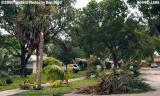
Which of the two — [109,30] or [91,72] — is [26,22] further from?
[109,30]

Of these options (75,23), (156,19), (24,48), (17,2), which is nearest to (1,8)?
(17,2)

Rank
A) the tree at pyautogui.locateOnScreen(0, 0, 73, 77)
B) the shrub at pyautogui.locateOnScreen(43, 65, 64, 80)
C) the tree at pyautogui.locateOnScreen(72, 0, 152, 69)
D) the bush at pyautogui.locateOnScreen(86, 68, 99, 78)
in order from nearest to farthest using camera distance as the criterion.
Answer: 1. the shrub at pyautogui.locateOnScreen(43, 65, 64, 80)
2. the bush at pyautogui.locateOnScreen(86, 68, 99, 78)
3. the tree at pyautogui.locateOnScreen(0, 0, 73, 77)
4. the tree at pyautogui.locateOnScreen(72, 0, 152, 69)

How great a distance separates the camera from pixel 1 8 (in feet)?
173

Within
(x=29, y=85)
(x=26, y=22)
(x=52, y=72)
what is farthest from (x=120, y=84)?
(x=26, y=22)

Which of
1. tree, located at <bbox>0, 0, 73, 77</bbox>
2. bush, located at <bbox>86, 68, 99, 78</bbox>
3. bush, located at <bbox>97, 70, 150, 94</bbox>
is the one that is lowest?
bush, located at <bbox>97, 70, 150, 94</bbox>

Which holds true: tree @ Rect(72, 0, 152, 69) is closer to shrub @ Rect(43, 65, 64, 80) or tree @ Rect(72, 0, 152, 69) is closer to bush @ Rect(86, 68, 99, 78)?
bush @ Rect(86, 68, 99, 78)

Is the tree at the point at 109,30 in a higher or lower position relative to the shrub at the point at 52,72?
higher

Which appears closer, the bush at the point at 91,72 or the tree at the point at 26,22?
the bush at the point at 91,72

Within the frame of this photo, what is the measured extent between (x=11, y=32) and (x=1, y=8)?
4158 mm

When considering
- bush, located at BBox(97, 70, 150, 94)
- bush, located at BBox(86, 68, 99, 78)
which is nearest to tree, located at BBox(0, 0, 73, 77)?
bush, located at BBox(86, 68, 99, 78)

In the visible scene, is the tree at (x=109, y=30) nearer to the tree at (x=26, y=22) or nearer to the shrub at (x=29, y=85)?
the tree at (x=26, y=22)

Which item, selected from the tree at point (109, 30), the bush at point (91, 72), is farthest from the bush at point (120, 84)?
the tree at point (109, 30)

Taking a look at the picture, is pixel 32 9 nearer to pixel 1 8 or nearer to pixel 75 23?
pixel 1 8

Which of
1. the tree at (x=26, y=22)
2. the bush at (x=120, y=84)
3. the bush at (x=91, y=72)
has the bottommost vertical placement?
the bush at (x=120, y=84)
